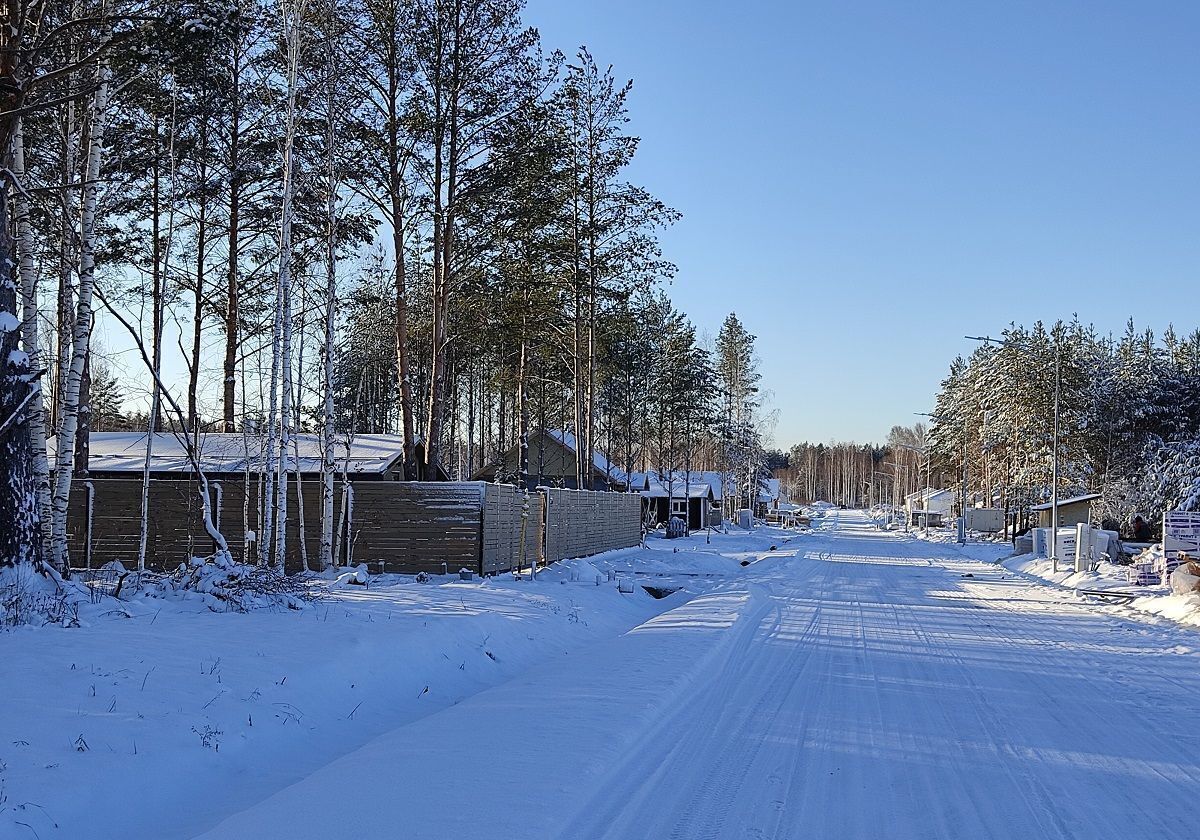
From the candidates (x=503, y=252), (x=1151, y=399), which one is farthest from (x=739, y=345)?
(x=503, y=252)

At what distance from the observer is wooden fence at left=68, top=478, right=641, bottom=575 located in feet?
63.9

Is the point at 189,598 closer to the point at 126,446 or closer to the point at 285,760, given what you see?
the point at 285,760

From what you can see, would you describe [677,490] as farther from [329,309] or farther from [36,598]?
[36,598]

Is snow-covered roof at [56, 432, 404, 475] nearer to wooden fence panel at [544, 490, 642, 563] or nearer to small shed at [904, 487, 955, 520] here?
wooden fence panel at [544, 490, 642, 563]

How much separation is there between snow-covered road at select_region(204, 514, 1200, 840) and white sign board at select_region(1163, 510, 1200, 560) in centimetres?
1033

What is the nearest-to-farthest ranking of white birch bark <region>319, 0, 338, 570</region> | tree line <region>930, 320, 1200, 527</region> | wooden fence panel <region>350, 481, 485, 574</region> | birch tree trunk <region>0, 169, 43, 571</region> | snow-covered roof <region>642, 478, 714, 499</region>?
birch tree trunk <region>0, 169, 43, 571</region> < white birch bark <region>319, 0, 338, 570</region> < wooden fence panel <region>350, 481, 485, 574</region> < tree line <region>930, 320, 1200, 527</region> < snow-covered roof <region>642, 478, 714, 499</region>

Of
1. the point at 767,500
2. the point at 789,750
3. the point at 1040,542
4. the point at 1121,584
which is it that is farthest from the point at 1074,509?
the point at 767,500

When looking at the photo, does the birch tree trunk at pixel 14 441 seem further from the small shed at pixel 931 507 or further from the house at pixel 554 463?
the small shed at pixel 931 507

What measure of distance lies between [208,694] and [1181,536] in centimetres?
2341

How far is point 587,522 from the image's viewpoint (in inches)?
1097

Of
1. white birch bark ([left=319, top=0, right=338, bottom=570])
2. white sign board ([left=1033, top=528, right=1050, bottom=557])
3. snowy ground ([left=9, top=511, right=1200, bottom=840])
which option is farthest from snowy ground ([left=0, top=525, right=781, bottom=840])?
white sign board ([left=1033, top=528, right=1050, bottom=557])

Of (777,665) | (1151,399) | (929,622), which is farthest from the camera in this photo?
(1151,399)

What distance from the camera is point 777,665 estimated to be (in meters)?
11.5

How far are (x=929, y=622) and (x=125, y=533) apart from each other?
17.2m
